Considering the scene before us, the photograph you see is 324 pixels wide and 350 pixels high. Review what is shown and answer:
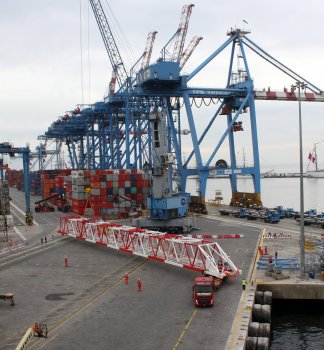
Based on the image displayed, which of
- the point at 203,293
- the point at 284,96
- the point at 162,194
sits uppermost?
the point at 284,96

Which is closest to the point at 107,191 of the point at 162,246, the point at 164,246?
the point at 164,246

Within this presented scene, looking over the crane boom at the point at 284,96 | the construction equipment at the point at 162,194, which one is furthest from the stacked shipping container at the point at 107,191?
the crane boom at the point at 284,96

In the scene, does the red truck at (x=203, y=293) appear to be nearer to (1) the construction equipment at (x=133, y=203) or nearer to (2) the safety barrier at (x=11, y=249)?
(2) the safety barrier at (x=11, y=249)

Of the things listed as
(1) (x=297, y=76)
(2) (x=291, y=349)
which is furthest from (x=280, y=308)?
(1) (x=297, y=76)

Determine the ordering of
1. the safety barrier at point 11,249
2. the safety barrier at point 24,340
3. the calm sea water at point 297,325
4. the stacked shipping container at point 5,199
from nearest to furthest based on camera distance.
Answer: the safety barrier at point 24,340
the calm sea water at point 297,325
the safety barrier at point 11,249
the stacked shipping container at point 5,199

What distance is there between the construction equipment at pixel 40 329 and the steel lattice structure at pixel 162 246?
13.9 m

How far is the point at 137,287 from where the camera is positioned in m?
35.9

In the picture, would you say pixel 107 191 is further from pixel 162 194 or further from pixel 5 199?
pixel 162 194

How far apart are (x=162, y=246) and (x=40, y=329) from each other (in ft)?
57.4

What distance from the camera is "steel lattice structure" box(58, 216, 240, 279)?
3672 centimetres

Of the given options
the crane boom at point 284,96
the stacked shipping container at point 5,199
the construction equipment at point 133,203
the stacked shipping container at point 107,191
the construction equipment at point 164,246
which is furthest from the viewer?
the crane boom at point 284,96

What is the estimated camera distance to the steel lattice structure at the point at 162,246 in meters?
36.7

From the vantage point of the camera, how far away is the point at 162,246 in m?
41.6

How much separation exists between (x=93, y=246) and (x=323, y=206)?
363ft
